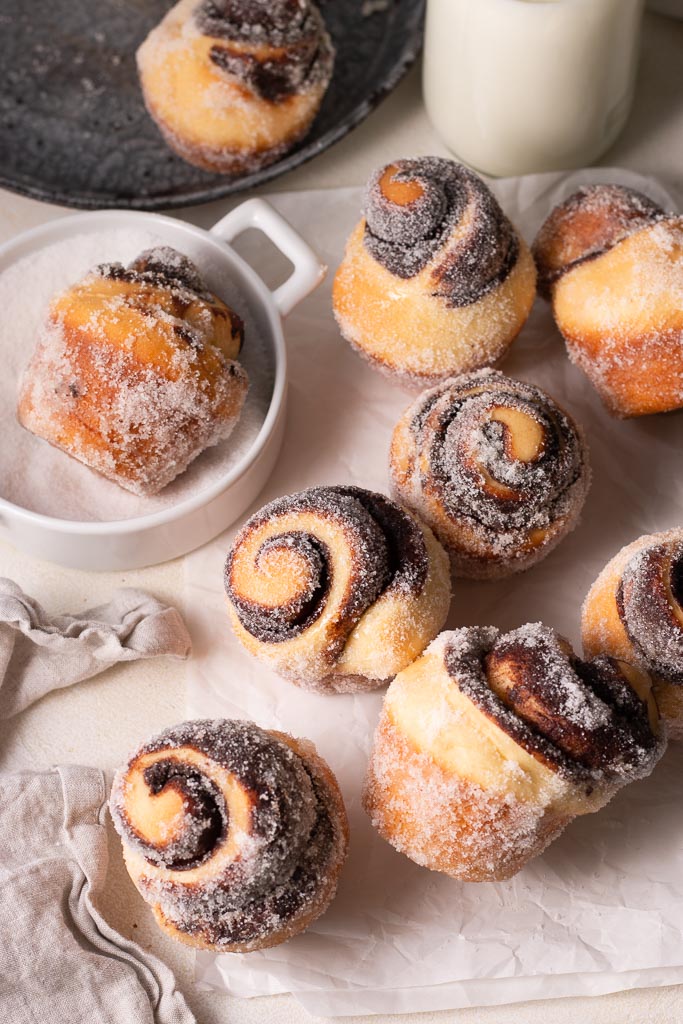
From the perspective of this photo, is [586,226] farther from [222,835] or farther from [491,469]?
[222,835]

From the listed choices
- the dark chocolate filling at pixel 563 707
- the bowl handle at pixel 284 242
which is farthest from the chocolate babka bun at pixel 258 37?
the dark chocolate filling at pixel 563 707

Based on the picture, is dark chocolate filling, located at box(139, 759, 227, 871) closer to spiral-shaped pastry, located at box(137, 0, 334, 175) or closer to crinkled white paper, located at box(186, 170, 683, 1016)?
crinkled white paper, located at box(186, 170, 683, 1016)

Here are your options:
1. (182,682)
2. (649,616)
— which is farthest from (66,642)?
(649,616)

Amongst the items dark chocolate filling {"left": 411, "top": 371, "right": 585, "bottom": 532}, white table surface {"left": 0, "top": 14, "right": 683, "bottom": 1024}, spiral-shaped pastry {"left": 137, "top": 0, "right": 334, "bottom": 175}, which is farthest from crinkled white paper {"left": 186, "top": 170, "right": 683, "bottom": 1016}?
spiral-shaped pastry {"left": 137, "top": 0, "right": 334, "bottom": 175}

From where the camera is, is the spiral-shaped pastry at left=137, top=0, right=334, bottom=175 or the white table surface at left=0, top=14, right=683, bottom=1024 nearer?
the white table surface at left=0, top=14, right=683, bottom=1024

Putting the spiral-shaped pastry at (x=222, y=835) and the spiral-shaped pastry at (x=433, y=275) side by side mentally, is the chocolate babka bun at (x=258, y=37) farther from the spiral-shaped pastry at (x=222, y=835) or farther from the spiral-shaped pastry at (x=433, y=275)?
the spiral-shaped pastry at (x=222, y=835)

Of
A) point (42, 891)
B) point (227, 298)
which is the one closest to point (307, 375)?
point (227, 298)
